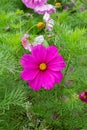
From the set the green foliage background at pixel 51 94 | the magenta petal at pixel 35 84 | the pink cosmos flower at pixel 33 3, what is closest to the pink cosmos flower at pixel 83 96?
the green foliage background at pixel 51 94

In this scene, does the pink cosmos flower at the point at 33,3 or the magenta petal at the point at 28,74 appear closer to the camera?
the magenta petal at the point at 28,74

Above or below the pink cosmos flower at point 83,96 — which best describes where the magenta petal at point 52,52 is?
above

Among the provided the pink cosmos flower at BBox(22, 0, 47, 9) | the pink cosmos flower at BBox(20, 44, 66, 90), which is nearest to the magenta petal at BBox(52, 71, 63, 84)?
the pink cosmos flower at BBox(20, 44, 66, 90)

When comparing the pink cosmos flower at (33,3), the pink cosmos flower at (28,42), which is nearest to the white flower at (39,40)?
the pink cosmos flower at (28,42)

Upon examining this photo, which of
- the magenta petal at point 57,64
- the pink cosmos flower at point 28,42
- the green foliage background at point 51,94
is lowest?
the green foliage background at point 51,94

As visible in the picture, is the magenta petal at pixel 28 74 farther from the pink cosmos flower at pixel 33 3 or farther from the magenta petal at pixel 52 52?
the pink cosmos flower at pixel 33 3

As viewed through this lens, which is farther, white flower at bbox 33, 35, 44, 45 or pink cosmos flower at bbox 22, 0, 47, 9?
pink cosmos flower at bbox 22, 0, 47, 9

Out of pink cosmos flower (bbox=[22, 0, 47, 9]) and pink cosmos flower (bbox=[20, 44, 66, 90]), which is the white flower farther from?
pink cosmos flower (bbox=[22, 0, 47, 9])

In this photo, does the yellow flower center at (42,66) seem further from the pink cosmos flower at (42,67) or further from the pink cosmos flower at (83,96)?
the pink cosmos flower at (83,96)
